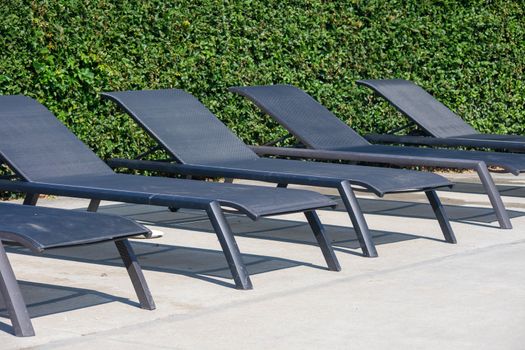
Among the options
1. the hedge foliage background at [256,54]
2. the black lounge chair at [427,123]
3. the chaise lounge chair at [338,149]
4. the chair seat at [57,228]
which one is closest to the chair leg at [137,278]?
the chair seat at [57,228]

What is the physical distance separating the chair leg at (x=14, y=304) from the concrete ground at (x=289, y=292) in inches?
2.2

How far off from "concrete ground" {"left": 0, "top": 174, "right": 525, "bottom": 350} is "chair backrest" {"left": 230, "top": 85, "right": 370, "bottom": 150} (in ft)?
2.60

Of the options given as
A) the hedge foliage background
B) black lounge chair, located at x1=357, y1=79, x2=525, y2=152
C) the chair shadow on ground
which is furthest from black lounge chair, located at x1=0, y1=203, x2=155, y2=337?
the chair shadow on ground

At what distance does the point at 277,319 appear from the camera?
560 cm

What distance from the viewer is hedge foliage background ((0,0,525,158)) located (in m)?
10.2

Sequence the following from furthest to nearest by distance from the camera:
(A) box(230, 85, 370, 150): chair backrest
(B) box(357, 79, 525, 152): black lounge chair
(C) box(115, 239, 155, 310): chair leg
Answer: (B) box(357, 79, 525, 152): black lounge chair → (A) box(230, 85, 370, 150): chair backrest → (C) box(115, 239, 155, 310): chair leg

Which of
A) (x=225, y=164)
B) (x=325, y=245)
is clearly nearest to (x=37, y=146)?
(x=225, y=164)

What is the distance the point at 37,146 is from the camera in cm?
765

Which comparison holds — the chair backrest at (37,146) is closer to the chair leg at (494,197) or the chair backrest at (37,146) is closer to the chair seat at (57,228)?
the chair seat at (57,228)

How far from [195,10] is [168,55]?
520 millimetres

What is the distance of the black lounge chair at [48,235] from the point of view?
524 cm

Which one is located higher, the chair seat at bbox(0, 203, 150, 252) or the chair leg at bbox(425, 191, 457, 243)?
the chair seat at bbox(0, 203, 150, 252)

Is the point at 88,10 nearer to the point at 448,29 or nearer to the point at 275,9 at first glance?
the point at 275,9

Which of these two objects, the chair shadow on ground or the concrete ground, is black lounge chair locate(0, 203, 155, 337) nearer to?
the concrete ground
